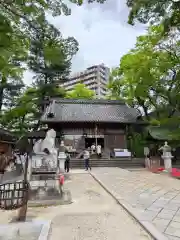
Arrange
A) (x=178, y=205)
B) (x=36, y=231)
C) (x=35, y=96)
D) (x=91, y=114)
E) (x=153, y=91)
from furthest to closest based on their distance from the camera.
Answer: (x=35, y=96) → (x=91, y=114) → (x=153, y=91) → (x=178, y=205) → (x=36, y=231)

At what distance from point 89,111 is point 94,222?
2061 cm

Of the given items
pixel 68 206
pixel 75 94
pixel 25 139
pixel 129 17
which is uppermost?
pixel 75 94

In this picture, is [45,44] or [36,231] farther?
[45,44]

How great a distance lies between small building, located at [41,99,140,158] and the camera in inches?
866

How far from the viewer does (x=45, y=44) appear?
8023mm

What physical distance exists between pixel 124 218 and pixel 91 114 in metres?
19.5

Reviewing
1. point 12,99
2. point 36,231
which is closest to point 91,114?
point 12,99

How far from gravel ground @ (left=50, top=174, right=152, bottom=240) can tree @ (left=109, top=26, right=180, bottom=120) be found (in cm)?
1338

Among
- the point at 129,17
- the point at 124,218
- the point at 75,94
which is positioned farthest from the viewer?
the point at 75,94

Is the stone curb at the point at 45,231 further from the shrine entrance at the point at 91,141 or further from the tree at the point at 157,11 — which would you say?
the shrine entrance at the point at 91,141

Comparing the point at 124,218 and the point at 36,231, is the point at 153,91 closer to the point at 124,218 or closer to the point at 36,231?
the point at 124,218

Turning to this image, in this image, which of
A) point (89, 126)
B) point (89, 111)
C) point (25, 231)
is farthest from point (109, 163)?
point (25, 231)

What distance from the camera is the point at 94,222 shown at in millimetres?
4730

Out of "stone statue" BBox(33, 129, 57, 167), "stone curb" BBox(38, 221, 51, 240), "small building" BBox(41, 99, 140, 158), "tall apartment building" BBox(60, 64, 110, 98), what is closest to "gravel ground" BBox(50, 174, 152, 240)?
"stone curb" BBox(38, 221, 51, 240)
